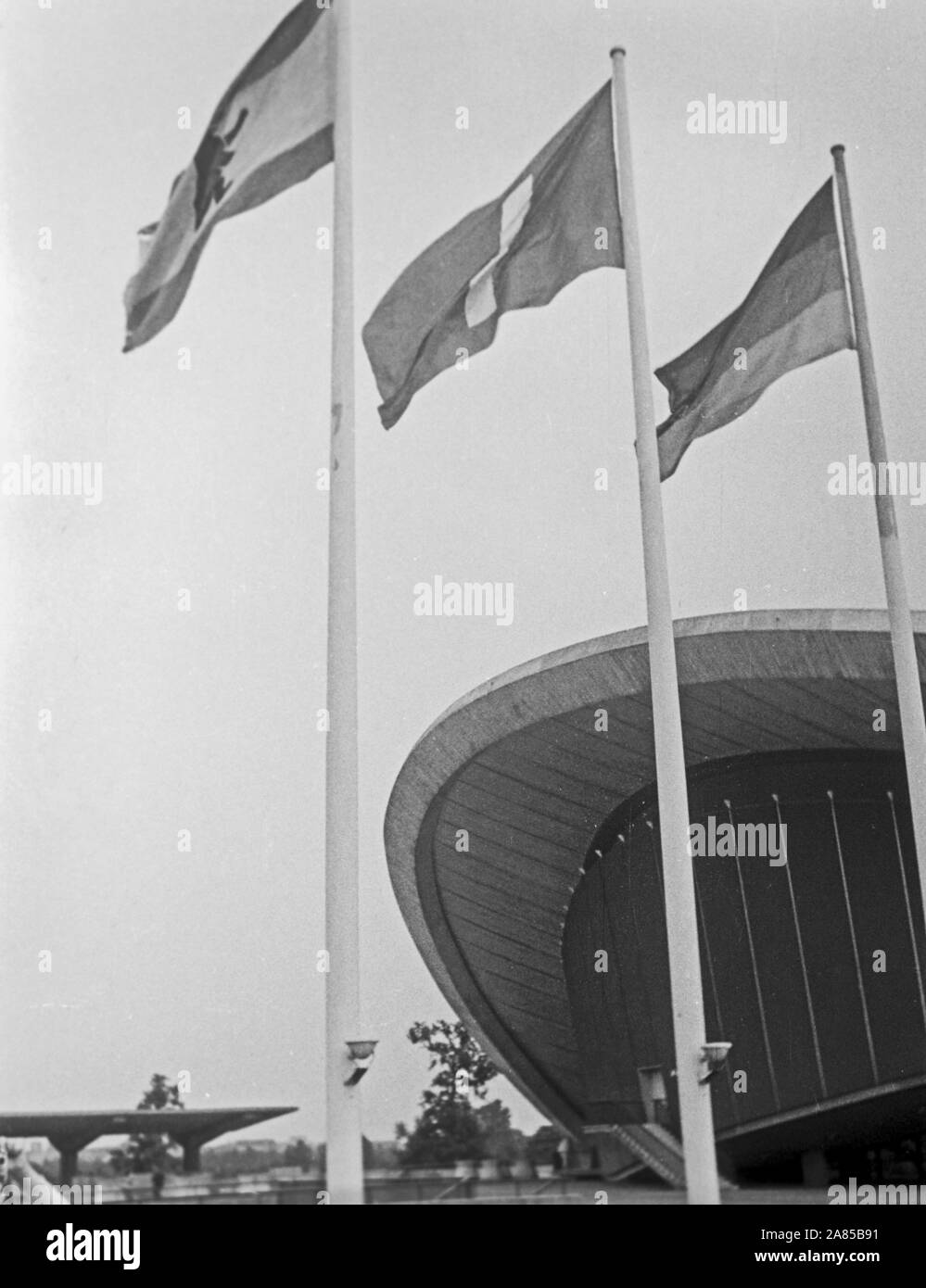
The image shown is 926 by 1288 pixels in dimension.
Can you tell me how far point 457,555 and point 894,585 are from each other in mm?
1913

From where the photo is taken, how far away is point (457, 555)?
7047mm

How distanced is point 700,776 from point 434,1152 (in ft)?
6.86

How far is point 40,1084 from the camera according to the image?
21.2 feet

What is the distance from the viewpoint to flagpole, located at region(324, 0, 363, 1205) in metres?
5.98

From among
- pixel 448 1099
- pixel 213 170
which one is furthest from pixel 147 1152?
pixel 213 170

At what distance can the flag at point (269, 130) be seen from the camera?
6.73 meters

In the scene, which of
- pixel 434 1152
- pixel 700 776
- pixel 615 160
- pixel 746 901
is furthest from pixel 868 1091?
pixel 615 160

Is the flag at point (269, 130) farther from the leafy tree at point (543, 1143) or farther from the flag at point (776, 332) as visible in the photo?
the leafy tree at point (543, 1143)

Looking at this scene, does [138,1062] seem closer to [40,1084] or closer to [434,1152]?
[40,1084]

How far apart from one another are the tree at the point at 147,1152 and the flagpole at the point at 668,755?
6.83 ft

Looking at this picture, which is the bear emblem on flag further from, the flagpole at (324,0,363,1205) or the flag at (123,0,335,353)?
the flagpole at (324,0,363,1205)

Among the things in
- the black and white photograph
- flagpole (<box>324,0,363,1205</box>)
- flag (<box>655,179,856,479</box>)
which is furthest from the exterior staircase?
flag (<box>655,179,856,479</box>)

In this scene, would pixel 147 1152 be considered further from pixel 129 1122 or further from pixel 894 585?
pixel 894 585

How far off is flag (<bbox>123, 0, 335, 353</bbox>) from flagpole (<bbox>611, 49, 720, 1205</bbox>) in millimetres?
1304
